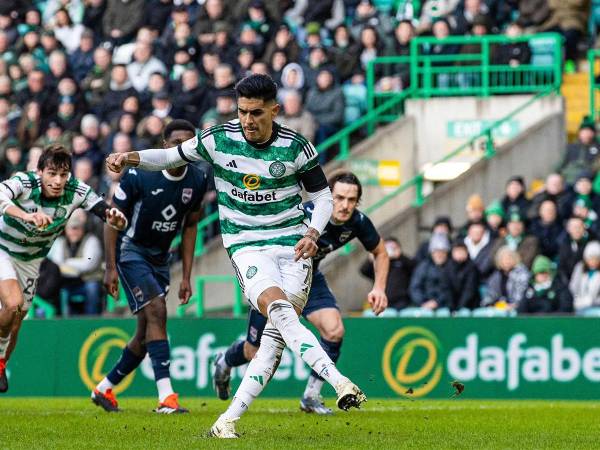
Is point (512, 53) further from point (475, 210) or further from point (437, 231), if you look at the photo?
point (437, 231)

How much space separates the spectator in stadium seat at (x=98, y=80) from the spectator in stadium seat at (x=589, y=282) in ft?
31.7

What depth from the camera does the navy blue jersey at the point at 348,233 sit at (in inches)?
523

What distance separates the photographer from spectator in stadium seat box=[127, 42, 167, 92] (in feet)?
82.4

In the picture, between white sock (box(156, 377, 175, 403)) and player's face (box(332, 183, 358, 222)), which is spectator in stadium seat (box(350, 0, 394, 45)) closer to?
player's face (box(332, 183, 358, 222))

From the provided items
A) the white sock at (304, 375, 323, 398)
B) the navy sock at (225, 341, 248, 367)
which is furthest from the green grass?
the navy sock at (225, 341, 248, 367)

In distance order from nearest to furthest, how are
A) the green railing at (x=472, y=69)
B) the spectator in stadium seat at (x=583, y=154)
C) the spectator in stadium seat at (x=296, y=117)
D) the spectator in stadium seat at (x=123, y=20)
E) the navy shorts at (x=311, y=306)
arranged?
1. the navy shorts at (x=311, y=306)
2. the spectator in stadium seat at (x=583, y=154)
3. the spectator in stadium seat at (x=296, y=117)
4. the green railing at (x=472, y=69)
5. the spectator in stadium seat at (x=123, y=20)

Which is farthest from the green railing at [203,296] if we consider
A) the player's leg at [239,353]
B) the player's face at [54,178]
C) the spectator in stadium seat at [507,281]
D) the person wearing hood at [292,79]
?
the player's face at [54,178]

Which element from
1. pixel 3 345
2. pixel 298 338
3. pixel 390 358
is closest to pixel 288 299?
pixel 298 338

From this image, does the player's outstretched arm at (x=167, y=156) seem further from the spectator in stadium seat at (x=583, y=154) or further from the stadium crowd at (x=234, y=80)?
the spectator in stadium seat at (x=583, y=154)

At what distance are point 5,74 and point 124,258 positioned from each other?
14443 millimetres

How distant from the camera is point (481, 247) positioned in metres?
20.3

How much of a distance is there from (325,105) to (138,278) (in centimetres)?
988

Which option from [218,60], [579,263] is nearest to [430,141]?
[218,60]

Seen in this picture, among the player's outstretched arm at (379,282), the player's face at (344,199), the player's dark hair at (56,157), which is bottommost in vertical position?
the player's outstretched arm at (379,282)
